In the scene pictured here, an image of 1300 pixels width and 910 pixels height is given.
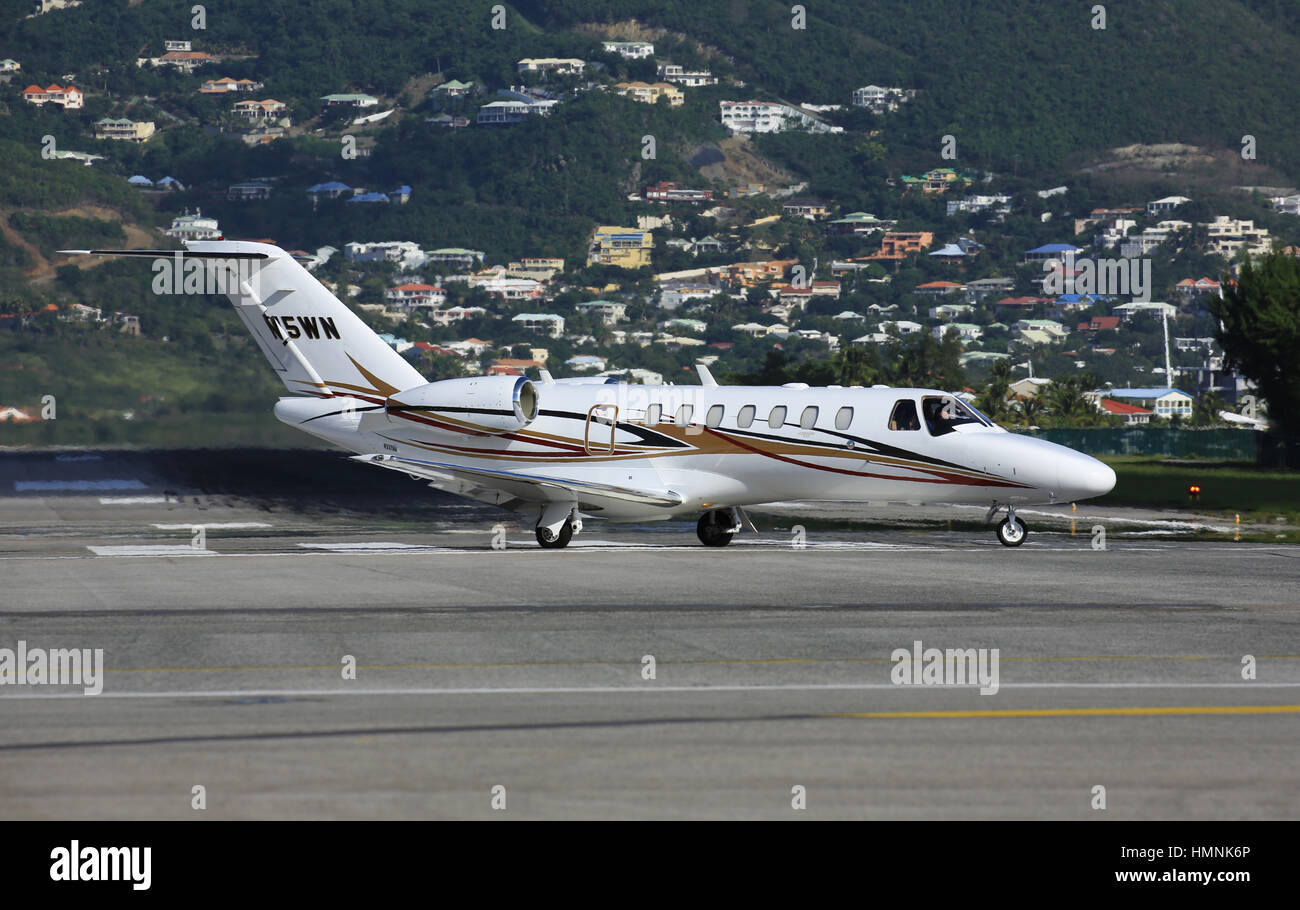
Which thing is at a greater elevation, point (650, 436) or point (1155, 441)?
point (1155, 441)

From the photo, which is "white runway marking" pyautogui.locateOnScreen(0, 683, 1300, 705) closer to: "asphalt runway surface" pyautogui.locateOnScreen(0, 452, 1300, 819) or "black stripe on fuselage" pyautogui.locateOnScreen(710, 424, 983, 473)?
"asphalt runway surface" pyautogui.locateOnScreen(0, 452, 1300, 819)

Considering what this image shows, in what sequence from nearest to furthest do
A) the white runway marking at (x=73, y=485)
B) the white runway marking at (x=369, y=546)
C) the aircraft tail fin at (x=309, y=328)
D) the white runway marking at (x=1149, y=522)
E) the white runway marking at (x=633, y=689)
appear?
the white runway marking at (x=633, y=689), the white runway marking at (x=369, y=546), the aircraft tail fin at (x=309, y=328), the white runway marking at (x=1149, y=522), the white runway marking at (x=73, y=485)

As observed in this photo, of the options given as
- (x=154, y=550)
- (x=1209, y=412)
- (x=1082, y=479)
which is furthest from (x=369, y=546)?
(x=1209, y=412)

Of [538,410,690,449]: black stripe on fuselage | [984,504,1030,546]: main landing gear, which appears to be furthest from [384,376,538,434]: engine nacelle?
[984,504,1030,546]: main landing gear

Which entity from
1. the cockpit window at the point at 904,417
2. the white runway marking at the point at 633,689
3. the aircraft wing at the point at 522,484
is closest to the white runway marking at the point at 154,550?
the aircraft wing at the point at 522,484

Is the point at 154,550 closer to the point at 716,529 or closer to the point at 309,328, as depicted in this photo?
the point at 309,328

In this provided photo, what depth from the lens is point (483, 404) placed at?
33.9 metres

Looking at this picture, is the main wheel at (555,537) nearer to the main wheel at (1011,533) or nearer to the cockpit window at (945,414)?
the cockpit window at (945,414)

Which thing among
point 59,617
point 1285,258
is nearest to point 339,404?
point 59,617

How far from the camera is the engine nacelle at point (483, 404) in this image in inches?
1330

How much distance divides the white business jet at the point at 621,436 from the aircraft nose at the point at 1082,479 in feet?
0.09

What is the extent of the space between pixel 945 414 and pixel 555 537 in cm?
815

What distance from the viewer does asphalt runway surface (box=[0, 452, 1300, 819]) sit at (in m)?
11.3
